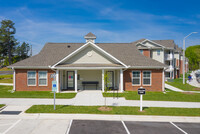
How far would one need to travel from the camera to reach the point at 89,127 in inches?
336

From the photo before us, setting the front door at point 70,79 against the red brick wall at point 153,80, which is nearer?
the red brick wall at point 153,80

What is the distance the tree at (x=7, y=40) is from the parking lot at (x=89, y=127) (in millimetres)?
56074

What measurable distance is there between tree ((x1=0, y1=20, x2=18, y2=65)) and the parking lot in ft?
184

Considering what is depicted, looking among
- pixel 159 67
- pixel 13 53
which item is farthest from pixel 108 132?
pixel 13 53

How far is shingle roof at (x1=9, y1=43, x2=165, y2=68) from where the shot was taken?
62.6 ft

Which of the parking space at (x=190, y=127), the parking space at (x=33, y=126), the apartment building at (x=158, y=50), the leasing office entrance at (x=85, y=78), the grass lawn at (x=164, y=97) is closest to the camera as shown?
the parking space at (x=33, y=126)

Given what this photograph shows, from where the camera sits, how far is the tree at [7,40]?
185 ft

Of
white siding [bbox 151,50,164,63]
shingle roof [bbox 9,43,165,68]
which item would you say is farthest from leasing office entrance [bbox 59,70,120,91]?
white siding [bbox 151,50,164,63]

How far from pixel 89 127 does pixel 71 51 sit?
1539 centimetres

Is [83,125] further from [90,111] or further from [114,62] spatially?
[114,62]

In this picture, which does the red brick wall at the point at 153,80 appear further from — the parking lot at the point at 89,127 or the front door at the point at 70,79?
the parking lot at the point at 89,127

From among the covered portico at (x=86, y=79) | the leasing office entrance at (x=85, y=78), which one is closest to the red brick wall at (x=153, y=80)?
the covered portico at (x=86, y=79)

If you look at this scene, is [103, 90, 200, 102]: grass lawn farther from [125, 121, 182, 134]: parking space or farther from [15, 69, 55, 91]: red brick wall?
[15, 69, 55, 91]: red brick wall

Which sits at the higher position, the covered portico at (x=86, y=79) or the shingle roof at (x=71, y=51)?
the shingle roof at (x=71, y=51)
